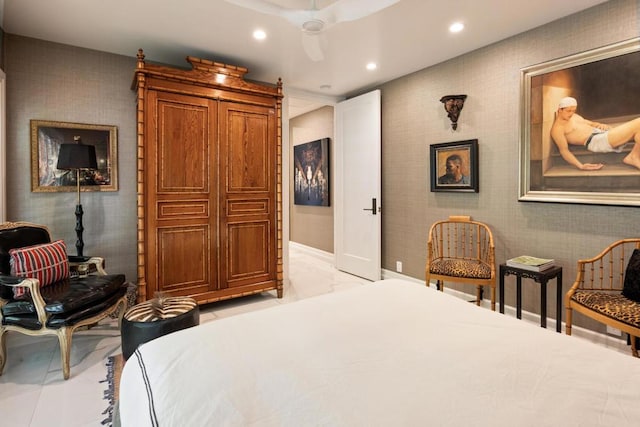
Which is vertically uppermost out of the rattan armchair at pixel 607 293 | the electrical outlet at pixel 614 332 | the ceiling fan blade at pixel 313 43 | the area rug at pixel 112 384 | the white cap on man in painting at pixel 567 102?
the ceiling fan blade at pixel 313 43

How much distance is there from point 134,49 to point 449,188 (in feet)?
11.5

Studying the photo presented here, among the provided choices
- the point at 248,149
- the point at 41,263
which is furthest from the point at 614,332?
the point at 41,263

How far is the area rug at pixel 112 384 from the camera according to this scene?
187cm

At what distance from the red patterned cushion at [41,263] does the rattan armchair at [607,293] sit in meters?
3.78

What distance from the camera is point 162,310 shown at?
223cm

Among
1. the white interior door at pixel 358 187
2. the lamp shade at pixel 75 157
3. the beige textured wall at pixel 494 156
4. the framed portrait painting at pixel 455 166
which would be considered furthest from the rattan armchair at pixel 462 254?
the lamp shade at pixel 75 157

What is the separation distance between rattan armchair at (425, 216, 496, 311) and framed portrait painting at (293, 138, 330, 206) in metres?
2.40

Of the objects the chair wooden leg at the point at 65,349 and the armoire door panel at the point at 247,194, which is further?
the armoire door panel at the point at 247,194

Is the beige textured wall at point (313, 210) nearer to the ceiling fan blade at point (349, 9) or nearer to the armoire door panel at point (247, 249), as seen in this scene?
the armoire door panel at point (247, 249)

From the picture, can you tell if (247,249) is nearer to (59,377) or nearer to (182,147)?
(182,147)

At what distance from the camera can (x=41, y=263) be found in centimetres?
251

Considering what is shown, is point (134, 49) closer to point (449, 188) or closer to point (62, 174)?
point (62, 174)

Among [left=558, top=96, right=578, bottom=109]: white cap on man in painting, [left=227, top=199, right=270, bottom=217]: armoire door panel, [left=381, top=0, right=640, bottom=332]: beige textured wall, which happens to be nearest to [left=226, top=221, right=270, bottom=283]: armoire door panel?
[left=227, top=199, right=270, bottom=217]: armoire door panel

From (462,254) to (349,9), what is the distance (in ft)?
8.98
